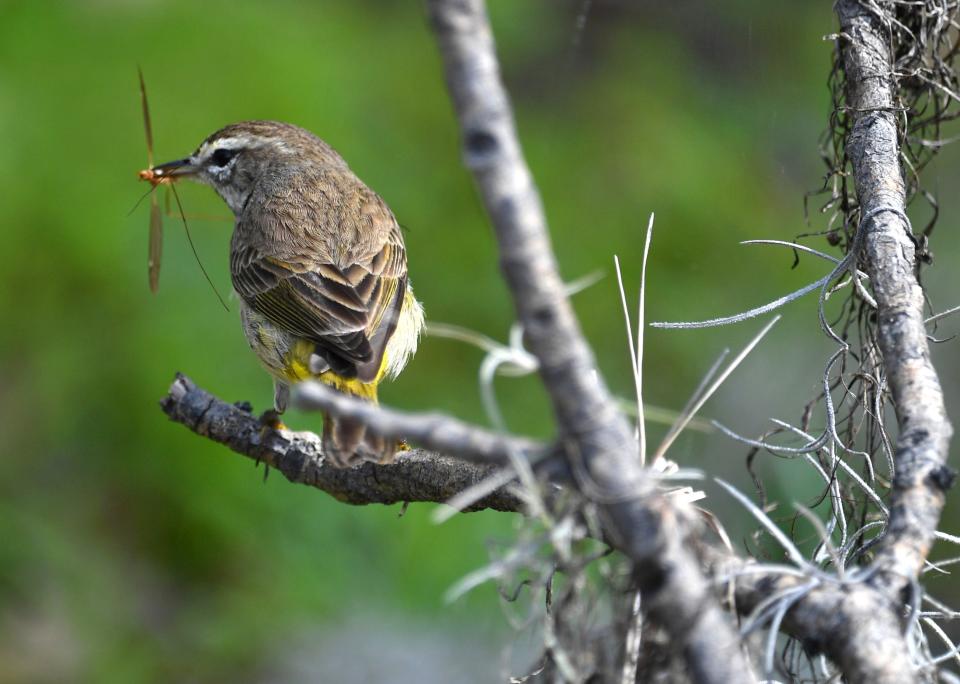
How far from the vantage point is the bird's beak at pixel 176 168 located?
4.76 metres

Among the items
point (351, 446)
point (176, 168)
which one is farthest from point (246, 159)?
point (351, 446)

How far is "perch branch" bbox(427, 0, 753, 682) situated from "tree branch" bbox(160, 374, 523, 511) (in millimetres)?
1201

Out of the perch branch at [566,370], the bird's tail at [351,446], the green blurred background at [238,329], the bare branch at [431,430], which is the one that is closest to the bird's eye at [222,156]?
the green blurred background at [238,329]

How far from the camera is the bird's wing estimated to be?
3.75 meters

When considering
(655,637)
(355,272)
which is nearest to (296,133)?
(355,272)

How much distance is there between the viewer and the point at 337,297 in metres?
4.04

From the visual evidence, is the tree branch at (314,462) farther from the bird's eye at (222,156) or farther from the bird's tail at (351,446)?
the bird's eye at (222,156)

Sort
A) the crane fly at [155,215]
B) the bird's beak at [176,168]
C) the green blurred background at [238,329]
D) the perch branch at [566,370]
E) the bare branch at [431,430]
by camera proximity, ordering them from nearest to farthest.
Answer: the perch branch at [566,370] → the bare branch at [431,430] → the crane fly at [155,215] → the bird's beak at [176,168] → the green blurred background at [238,329]

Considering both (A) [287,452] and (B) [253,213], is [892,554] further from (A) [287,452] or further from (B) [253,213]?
(B) [253,213]

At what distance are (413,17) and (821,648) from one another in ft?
20.9

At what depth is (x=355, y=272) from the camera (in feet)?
13.7

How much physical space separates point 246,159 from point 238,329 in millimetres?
865

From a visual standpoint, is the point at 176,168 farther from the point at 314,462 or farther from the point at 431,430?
the point at 431,430

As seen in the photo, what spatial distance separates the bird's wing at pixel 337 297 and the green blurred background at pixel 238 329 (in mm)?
849
